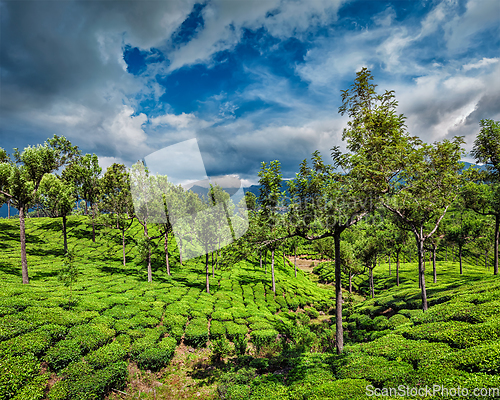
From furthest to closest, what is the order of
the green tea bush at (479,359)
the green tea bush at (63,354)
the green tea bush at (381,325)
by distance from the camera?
the green tea bush at (381,325)
the green tea bush at (63,354)
the green tea bush at (479,359)

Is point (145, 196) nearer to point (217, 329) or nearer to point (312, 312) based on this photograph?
point (217, 329)

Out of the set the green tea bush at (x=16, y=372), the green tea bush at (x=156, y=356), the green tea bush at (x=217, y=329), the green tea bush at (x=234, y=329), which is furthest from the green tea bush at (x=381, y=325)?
the green tea bush at (x=16, y=372)

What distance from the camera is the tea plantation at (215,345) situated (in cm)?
832

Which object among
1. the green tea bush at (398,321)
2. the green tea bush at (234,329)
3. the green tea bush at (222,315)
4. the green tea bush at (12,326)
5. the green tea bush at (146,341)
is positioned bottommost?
the green tea bush at (234,329)

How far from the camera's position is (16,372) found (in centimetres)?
920

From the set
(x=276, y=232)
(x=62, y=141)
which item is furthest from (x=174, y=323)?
(x=62, y=141)

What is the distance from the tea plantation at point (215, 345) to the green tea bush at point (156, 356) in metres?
0.07

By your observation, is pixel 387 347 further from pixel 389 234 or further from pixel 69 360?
pixel 389 234

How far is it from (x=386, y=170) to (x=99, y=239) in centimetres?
5338

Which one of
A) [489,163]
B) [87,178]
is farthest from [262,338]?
[87,178]

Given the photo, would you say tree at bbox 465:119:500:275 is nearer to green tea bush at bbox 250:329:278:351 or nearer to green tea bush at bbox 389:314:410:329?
green tea bush at bbox 389:314:410:329

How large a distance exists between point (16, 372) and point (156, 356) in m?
6.73

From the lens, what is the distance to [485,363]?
6.65 metres

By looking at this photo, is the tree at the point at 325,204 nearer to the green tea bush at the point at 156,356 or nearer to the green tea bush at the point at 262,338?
the green tea bush at the point at 262,338
